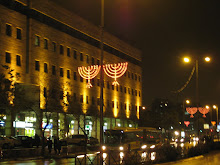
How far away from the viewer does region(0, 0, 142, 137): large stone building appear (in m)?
48.7

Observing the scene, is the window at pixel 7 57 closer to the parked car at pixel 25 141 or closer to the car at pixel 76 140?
the parked car at pixel 25 141

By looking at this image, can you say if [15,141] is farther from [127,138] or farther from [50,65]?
[50,65]

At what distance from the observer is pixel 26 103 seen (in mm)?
39312

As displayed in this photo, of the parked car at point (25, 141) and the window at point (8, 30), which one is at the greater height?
the window at point (8, 30)

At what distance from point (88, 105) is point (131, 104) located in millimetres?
19874

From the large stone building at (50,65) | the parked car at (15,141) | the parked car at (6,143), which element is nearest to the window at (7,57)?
the large stone building at (50,65)

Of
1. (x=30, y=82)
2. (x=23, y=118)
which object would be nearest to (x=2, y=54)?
(x=30, y=82)

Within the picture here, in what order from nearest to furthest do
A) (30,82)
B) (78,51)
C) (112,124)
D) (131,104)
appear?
(30,82) → (78,51) → (112,124) → (131,104)

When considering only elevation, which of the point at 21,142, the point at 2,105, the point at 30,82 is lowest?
the point at 21,142

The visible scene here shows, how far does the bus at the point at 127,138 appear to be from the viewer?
38.2 metres

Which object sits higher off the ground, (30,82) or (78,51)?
(78,51)

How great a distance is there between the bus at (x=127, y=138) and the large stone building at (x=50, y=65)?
657cm

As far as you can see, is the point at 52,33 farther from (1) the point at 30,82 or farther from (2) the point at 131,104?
(2) the point at 131,104

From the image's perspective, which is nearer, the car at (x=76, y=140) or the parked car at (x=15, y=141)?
the parked car at (x=15, y=141)
